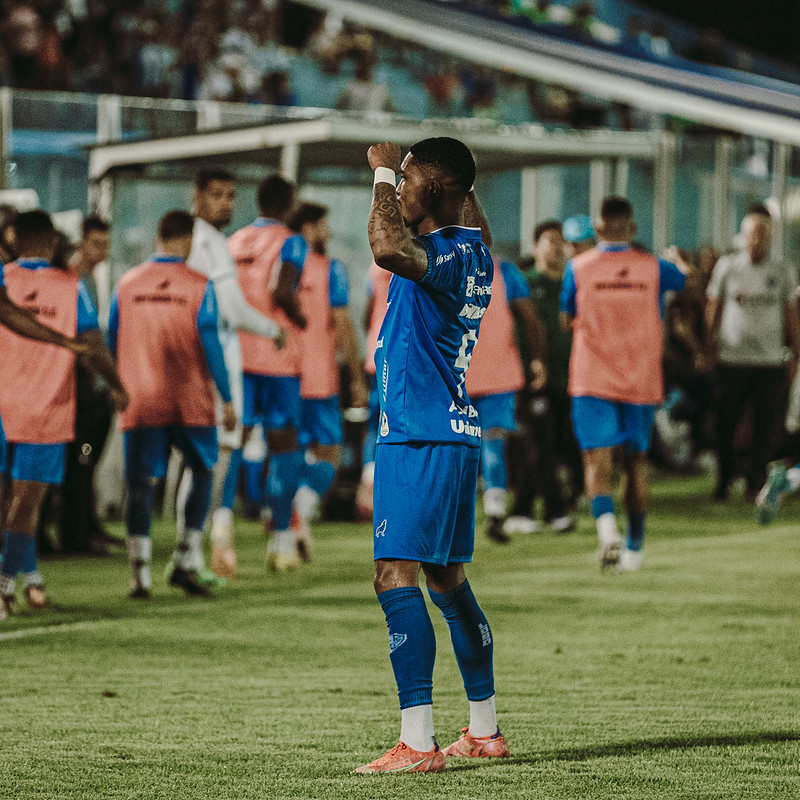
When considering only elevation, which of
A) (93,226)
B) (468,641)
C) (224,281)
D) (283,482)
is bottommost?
(283,482)

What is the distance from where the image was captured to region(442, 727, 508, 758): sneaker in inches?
182

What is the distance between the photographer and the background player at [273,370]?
934 cm

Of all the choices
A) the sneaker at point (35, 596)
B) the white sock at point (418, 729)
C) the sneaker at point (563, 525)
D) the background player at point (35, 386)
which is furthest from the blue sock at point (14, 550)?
the sneaker at point (563, 525)

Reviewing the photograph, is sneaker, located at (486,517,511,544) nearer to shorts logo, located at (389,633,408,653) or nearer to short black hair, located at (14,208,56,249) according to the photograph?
short black hair, located at (14,208,56,249)

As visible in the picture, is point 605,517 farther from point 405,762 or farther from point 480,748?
point 405,762

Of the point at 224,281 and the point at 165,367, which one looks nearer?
the point at 165,367

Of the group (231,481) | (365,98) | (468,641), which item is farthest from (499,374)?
(365,98)

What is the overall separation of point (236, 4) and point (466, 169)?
15.3 metres

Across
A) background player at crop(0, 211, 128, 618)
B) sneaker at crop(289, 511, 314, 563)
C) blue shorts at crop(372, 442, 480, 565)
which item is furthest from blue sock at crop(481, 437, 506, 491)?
blue shorts at crop(372, 442, 480, 565)

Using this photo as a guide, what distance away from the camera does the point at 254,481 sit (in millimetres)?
12008

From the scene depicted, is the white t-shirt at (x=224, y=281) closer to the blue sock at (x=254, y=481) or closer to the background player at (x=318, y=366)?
the background player at (x=318, y=366)

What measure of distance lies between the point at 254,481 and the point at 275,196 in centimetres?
322

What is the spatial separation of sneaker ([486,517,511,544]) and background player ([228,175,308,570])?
1.81 metres

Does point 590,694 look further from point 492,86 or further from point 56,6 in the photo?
point 492,86
